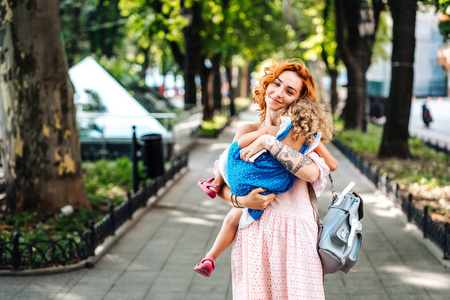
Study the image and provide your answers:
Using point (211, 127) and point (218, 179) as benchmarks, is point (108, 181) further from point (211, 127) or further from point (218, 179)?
point (211, 127)

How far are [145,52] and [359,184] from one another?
35.5 m

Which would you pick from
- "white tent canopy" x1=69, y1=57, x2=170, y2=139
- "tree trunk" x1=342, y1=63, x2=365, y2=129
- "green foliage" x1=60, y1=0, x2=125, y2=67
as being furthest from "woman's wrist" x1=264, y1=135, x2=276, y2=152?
"green foliage" x1=60, y1=0, x2=125, y2=67

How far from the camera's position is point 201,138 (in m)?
22.1

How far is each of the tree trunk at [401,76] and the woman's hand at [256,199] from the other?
1153 cm

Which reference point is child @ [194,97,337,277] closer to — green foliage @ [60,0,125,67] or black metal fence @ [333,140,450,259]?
black metal fence @ [333,140,450,259]

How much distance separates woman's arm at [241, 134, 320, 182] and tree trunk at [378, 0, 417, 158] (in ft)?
37.7

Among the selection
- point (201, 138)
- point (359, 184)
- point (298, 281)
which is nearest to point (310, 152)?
point (298, 281)

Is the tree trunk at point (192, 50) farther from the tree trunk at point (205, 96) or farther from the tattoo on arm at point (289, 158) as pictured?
the tattoo on arm at point (289, 158)

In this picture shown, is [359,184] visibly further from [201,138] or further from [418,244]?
[201,138]

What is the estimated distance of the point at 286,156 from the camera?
311 cm

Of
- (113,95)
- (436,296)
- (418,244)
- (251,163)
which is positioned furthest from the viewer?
(113,95)

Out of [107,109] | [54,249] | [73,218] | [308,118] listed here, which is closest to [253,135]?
[308,118]

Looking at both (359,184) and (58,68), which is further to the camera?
(359,184)

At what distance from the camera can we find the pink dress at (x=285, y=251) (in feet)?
10.9
